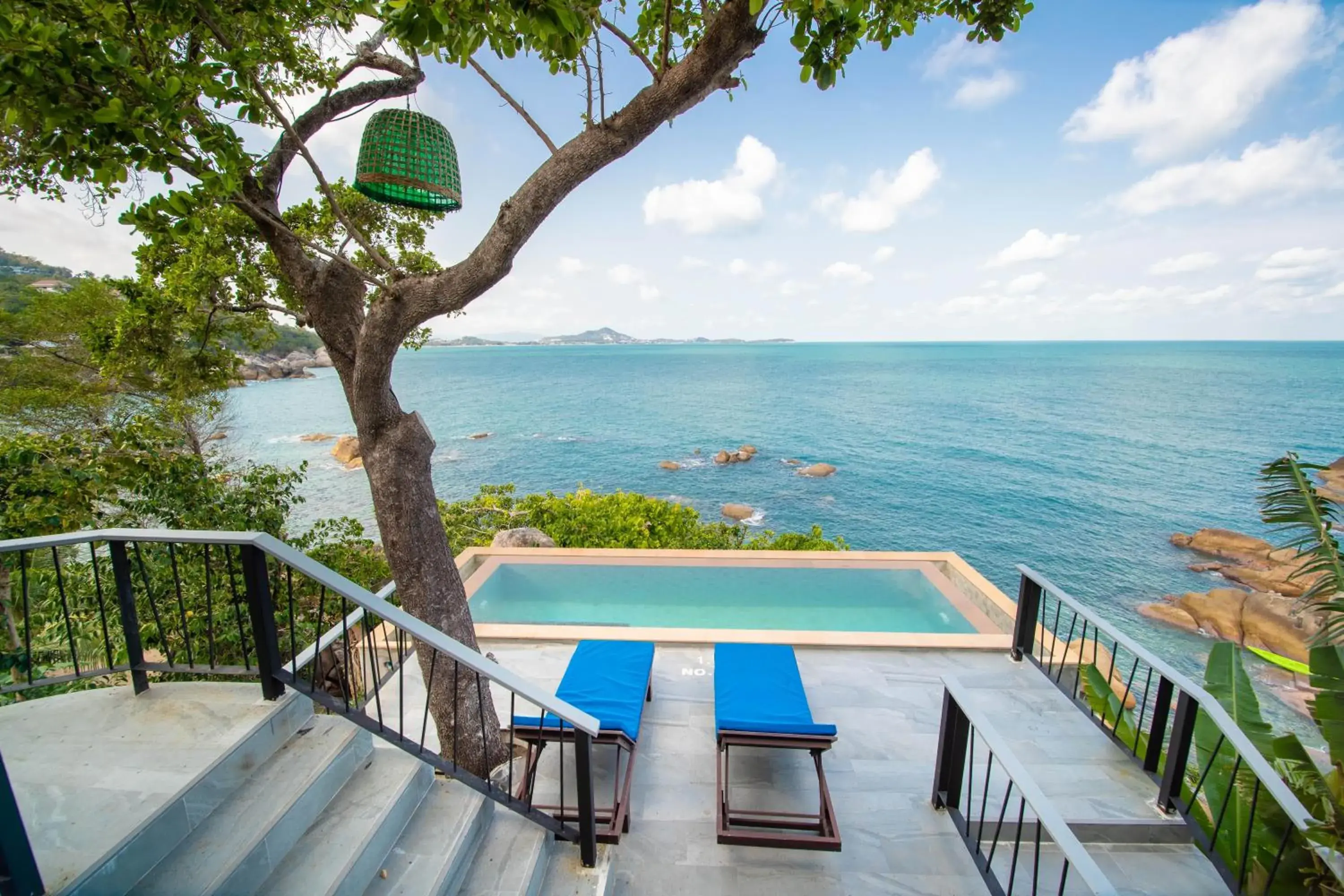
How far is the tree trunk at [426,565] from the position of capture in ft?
10.3

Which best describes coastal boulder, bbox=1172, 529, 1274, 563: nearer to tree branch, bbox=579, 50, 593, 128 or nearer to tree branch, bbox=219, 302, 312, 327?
tree branch, bbox=579, 50, 593, 128

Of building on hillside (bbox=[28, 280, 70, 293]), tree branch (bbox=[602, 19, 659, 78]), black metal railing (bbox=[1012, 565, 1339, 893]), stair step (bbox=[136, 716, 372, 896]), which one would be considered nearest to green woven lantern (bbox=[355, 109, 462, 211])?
tree branch (bbox=[602, 19, 659, 78])

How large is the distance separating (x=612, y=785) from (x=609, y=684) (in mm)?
642

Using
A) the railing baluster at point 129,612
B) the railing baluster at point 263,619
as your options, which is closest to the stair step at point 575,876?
the railing baluster at point 263,619

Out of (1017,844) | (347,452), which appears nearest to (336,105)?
(1017,844)

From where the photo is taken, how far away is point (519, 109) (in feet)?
9.02

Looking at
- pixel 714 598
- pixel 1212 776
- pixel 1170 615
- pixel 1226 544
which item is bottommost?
pixel 1170 615

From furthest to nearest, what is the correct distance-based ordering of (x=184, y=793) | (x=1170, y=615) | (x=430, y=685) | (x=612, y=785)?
1. (x=1170, y=615)
2. (x=612, y=785)
3. (x=430, y=685)
4. (x=184, y=793)

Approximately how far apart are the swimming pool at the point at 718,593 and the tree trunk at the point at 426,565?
9.31 ft

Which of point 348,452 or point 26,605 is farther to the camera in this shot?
point 348,452

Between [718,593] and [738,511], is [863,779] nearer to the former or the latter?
[718,593]

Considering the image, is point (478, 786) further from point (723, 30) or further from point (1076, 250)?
point (1076, 250)

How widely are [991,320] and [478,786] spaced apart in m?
68.0

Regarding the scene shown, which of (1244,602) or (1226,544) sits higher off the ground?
(1244,602)
